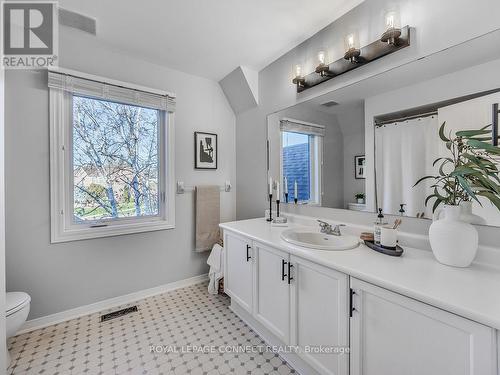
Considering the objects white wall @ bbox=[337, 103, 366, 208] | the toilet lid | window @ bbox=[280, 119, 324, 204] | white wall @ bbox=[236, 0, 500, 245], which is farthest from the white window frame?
the toilet lid

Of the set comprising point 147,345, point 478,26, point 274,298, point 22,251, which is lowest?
point 147,345

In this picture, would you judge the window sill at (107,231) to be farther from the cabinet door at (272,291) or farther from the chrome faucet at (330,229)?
the chrome faucet at (330,229)

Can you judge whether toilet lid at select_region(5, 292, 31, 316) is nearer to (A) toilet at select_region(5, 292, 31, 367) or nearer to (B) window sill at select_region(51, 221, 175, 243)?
(A) toilet at select_region(5, 292, 31, 367)

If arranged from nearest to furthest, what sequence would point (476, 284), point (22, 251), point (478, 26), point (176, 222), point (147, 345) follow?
point (476, 284), point (478, 26), point (147, 345), point (22, 251), point (176, 222)

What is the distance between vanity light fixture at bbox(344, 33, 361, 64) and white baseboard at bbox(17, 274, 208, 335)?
2.65 meters

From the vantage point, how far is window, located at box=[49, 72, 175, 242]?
194 centimetres

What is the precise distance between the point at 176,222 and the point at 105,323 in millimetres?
1079

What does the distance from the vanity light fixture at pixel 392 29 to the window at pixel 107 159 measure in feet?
6.63

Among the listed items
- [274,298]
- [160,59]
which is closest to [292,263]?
[274,298]

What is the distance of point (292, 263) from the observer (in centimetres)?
140

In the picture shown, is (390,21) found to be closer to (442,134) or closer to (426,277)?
(442,134)

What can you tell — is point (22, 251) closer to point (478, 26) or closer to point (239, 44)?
point (239, 44)

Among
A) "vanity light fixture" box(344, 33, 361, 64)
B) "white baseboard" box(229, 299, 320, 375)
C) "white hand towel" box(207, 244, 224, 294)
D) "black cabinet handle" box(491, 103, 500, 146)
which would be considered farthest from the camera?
"white hand towel" box(207, 244, 224, 294)

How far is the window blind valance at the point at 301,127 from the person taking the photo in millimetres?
1956
